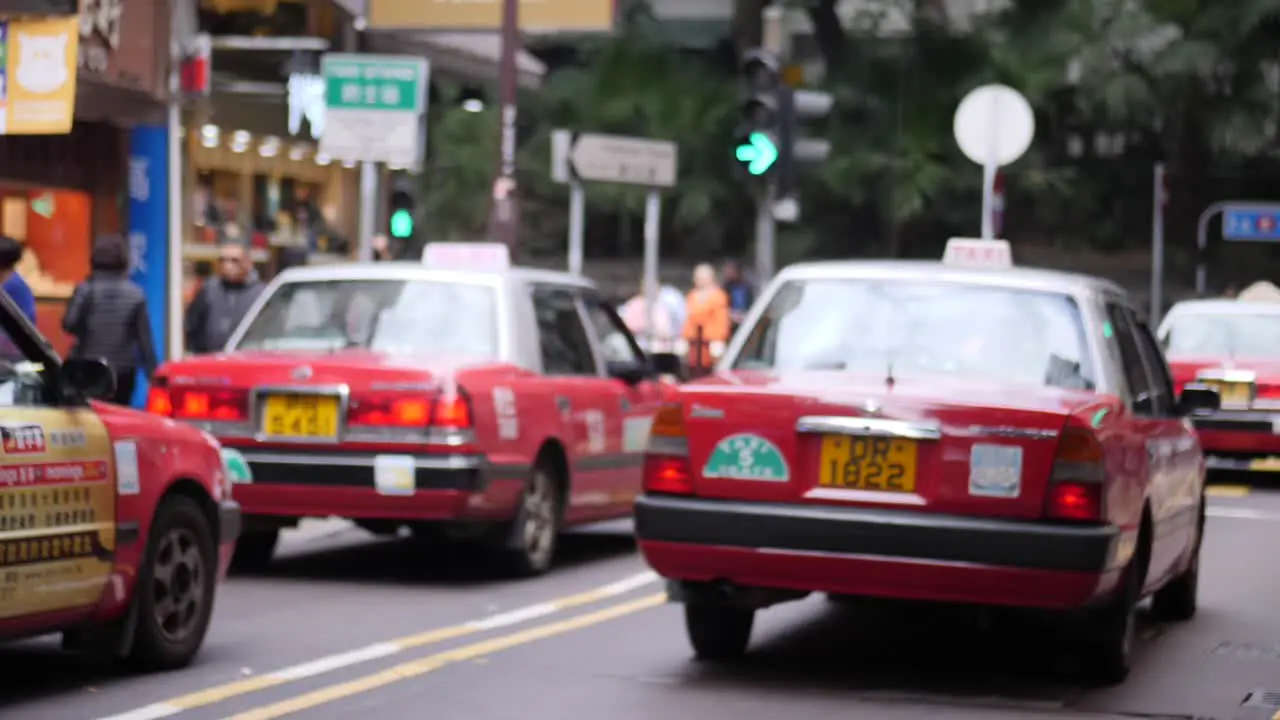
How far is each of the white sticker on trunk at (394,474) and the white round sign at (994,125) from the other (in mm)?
10221

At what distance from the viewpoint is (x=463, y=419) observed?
11758 millimetres

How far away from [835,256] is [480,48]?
19.5 metres

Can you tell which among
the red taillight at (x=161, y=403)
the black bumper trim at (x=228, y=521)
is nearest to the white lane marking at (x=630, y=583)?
the red taillight at (x=161, y=403)

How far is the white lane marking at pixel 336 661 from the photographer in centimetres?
905

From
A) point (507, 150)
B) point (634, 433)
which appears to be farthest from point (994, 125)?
point (634, 433)

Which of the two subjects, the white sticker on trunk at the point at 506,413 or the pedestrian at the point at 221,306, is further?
the pedestrian at the point at 221,306

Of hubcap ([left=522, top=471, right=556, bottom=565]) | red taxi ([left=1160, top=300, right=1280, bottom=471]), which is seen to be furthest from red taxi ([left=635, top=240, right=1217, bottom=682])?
red taxi ([left=1160, top=300, right=1280, bottom=471])

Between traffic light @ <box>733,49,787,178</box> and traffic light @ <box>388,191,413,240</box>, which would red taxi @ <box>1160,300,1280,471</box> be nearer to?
traffic light @ <box>733,49,787,178</box>

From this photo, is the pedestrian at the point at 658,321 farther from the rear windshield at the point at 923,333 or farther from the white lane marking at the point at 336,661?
the rear windshield at the point at 923,333

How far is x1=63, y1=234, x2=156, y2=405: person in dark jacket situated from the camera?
1506 centimetres

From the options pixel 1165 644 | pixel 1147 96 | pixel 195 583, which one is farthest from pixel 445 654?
pixel 1147 96

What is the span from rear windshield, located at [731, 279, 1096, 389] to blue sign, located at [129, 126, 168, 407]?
13.6 meters

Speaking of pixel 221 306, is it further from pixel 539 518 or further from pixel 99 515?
pixel 99 515

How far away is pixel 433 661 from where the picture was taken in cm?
950
